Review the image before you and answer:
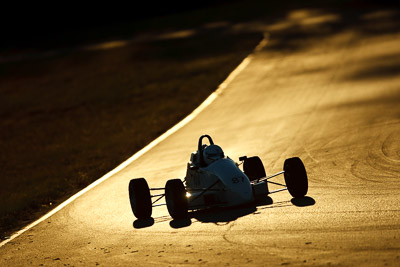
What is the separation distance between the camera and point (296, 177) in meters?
12.4

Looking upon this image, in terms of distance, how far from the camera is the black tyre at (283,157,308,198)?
12414 mm

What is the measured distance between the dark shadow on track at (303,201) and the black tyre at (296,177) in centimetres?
8

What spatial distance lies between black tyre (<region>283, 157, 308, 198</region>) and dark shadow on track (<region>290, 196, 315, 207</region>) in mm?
84

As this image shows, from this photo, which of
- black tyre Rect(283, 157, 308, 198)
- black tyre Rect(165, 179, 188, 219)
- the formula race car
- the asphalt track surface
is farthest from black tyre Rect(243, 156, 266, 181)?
black tyre Rect(165, 179, 188, 219)

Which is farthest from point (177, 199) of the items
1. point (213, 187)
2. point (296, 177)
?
point (296, 177)

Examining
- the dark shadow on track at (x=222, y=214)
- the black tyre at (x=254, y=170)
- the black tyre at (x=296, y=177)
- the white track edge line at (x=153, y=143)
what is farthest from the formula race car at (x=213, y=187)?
the white track edge line at (x=153, y=143)

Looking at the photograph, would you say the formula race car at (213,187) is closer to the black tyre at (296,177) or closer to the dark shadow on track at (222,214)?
the black tyre at (296,177)

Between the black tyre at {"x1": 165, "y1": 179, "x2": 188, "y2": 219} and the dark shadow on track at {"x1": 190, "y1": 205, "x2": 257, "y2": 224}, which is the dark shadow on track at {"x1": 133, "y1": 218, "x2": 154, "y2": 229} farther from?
the dark shadow on track at {"x1": 190, "y1": 205, "x2": 257, "y2": 224}

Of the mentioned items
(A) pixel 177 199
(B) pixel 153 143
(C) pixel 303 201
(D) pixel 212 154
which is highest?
(B) pixel 153 143

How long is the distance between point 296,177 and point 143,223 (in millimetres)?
2715

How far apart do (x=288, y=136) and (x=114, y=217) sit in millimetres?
7806

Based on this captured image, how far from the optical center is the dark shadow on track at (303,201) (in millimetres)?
12141

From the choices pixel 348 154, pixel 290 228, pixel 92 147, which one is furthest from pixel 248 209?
pixel 92 147

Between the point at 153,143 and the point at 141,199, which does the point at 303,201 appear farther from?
the point at 153,143
